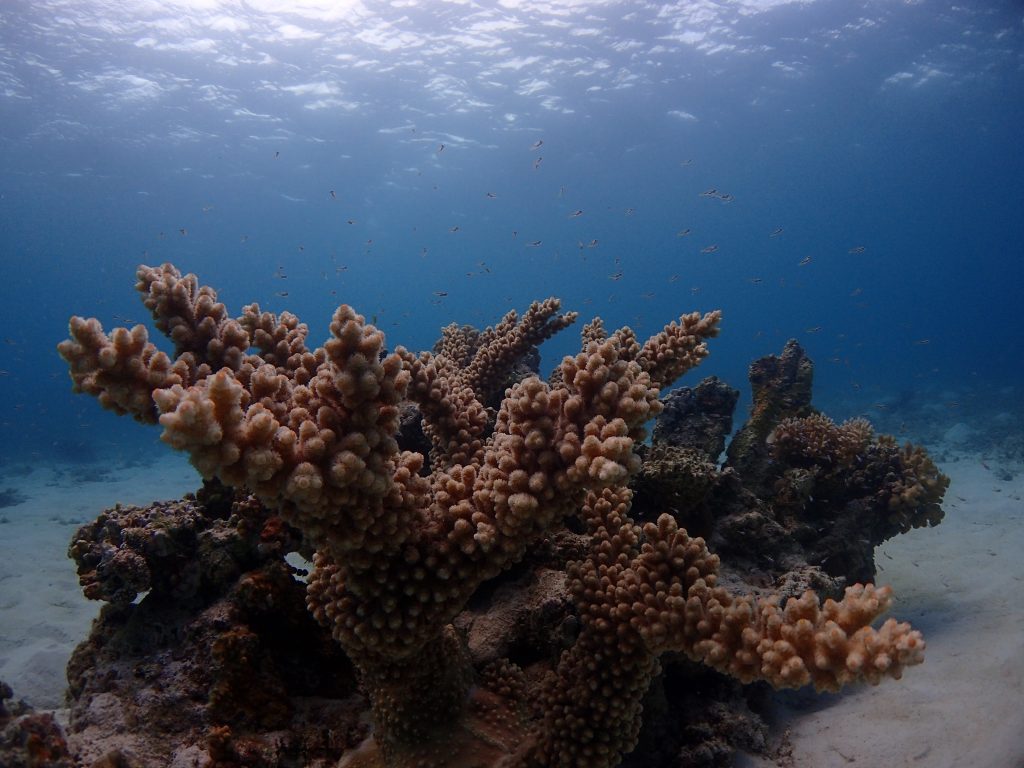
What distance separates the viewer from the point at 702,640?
2793 mm

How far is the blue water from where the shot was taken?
90.2ft

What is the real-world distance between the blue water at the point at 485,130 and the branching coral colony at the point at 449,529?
1460 centimetres

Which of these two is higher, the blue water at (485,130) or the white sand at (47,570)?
the blue water at (485,130)

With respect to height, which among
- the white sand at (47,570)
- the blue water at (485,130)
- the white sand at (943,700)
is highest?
the blue water at (485,130)

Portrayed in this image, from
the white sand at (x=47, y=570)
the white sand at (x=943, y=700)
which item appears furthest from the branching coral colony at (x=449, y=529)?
the white sand at (x=47, y=570)

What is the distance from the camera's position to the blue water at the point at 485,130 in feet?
90.2

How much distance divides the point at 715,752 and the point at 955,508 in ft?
42.0

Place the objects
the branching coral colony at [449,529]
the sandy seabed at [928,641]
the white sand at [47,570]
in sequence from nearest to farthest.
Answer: the branching coral colony at [449,529], the sandy seabed at [928,641], the white sand at [47,570]

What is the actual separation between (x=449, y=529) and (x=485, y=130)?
43.0 m

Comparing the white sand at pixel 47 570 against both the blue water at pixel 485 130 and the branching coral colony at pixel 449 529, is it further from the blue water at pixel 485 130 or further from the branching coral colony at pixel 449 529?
the branching coral colony at pixel 449 529

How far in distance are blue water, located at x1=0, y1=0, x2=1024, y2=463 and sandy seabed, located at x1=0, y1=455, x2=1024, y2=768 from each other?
9009 millimetres

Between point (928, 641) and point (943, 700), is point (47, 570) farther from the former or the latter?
point (928, 641)

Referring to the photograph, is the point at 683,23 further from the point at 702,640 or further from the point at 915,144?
the point at 915,144

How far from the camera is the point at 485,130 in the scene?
4094 cm
